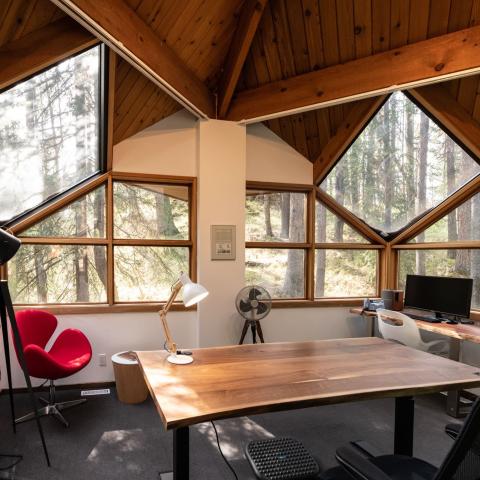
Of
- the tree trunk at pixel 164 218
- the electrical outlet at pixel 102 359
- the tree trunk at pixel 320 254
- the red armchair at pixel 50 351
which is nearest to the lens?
the red armchair at pixel 50 351

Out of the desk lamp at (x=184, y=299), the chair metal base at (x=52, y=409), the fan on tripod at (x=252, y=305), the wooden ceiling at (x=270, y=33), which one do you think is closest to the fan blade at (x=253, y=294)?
the fan on tripod at (x=252, y=305)

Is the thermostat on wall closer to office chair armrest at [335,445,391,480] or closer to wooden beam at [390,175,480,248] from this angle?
wooden beam at [390,175,480,248]

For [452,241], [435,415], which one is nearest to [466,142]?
[452,241]

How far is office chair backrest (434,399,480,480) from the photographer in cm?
107

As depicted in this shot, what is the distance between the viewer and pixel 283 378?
6.37 feet

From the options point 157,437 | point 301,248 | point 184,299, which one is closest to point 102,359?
point 157,437

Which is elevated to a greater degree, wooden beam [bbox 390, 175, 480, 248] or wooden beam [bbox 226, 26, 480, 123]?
wooden beam [bbox 226, 26, 480, 123]

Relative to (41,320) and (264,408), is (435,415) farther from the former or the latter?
(41,320)

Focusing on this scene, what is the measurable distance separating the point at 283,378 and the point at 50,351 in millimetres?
2603

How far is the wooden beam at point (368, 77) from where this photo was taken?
106 inches

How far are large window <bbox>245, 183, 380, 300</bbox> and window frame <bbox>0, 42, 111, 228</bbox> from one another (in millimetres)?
1702

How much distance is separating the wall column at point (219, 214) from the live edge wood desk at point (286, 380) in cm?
155

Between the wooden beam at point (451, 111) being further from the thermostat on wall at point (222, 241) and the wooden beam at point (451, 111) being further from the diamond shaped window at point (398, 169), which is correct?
the thermostat on wall at point (222, 241)

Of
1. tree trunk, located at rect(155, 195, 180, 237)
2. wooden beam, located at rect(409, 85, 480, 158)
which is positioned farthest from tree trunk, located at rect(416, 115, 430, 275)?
tree trunk, located at rect(155, 195, 180, 237)
